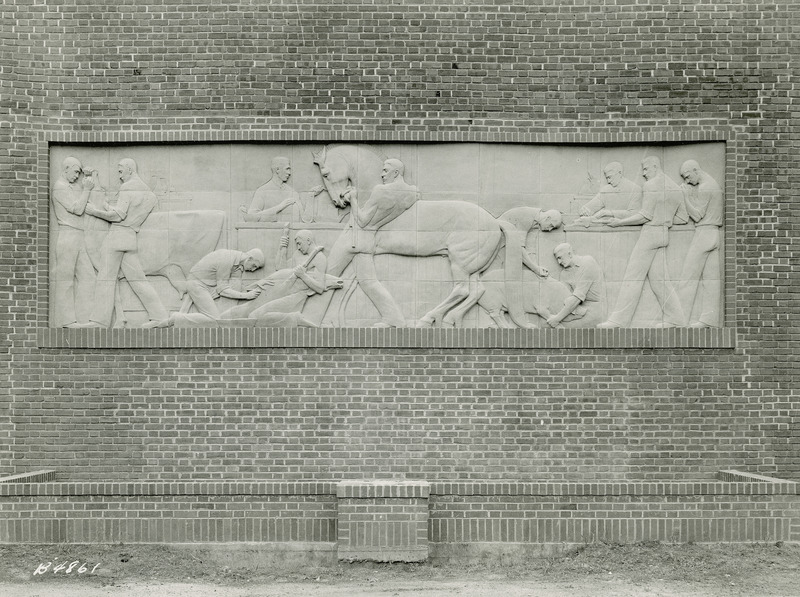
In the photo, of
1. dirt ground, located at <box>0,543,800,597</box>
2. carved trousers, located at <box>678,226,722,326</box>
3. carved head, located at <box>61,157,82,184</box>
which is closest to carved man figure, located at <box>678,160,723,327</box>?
carved trousers, located at <box>678,226,722,326</box>

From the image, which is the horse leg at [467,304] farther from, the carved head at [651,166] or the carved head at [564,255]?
the carved head at [651,166]

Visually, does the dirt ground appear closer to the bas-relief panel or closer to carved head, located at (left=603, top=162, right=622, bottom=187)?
the bas-relief panel

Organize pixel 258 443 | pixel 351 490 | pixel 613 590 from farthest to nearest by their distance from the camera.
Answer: pixel 258 443 → pixel 351 490 → pixel 613 590

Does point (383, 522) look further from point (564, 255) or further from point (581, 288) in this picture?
point (564, 255)

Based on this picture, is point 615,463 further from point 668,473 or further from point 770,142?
point 770,142

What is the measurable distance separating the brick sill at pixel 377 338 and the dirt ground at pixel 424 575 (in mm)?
2307

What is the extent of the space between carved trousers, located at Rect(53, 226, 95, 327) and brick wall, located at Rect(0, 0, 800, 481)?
0.73 feet

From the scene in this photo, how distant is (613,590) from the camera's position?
27.9ft

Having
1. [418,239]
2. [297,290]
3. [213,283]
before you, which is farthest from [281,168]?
[418,239]

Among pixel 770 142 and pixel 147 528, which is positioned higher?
pixel 770 142

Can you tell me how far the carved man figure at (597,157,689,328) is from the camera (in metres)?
10.5

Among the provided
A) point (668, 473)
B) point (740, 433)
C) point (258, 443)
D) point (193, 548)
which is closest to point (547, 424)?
point (668, 473)

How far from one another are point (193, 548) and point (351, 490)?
73.6 inches

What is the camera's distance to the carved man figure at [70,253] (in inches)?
412
